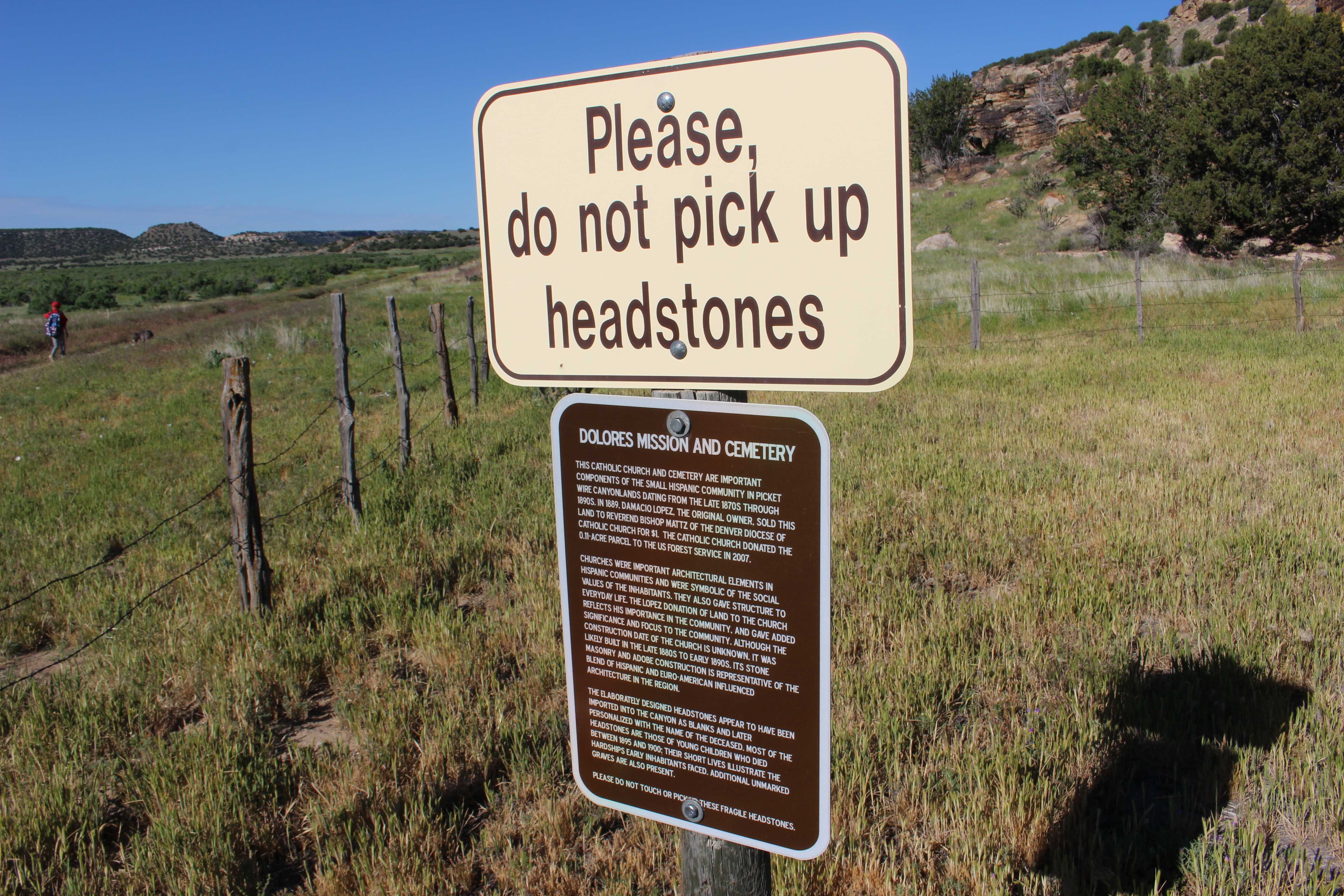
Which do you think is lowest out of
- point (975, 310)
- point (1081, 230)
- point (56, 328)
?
point (975, 310)

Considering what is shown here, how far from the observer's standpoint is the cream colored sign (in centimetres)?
144

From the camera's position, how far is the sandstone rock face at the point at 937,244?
113ft

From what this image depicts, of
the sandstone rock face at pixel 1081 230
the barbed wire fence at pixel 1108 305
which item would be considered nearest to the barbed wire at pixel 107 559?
the barbed wire fence at pixel 1108 305

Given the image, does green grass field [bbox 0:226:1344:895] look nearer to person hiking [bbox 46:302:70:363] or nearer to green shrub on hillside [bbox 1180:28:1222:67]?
person hiking [bbox 46:302:70:363]

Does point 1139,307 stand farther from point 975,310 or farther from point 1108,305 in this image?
point 1108,305

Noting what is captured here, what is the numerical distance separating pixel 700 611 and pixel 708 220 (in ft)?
2.59

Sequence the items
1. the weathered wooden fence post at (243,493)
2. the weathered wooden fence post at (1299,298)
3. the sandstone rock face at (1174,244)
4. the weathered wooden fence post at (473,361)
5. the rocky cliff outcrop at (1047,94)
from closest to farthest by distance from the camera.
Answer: the weathered wooden fence post at (243,493) < the weathered wooden fence post at (473,361) < the weathered wooden fence post at (1299,298) < the sandstone rock face at (1174,244) < the rocky cliff outcrop at (1047,94)

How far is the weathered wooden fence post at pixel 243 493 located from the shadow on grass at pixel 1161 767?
449cm

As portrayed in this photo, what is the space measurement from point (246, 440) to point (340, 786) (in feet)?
9.34

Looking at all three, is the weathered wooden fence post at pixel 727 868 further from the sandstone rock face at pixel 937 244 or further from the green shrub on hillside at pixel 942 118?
the green shrub on hillside at pixel 942 118

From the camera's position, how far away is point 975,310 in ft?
51.0

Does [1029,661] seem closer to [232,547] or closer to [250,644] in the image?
[250,644]

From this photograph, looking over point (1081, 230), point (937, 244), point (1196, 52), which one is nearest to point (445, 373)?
point (937, 244)

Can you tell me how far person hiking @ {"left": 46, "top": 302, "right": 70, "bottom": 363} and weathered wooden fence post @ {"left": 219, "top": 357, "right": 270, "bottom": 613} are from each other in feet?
84.9
